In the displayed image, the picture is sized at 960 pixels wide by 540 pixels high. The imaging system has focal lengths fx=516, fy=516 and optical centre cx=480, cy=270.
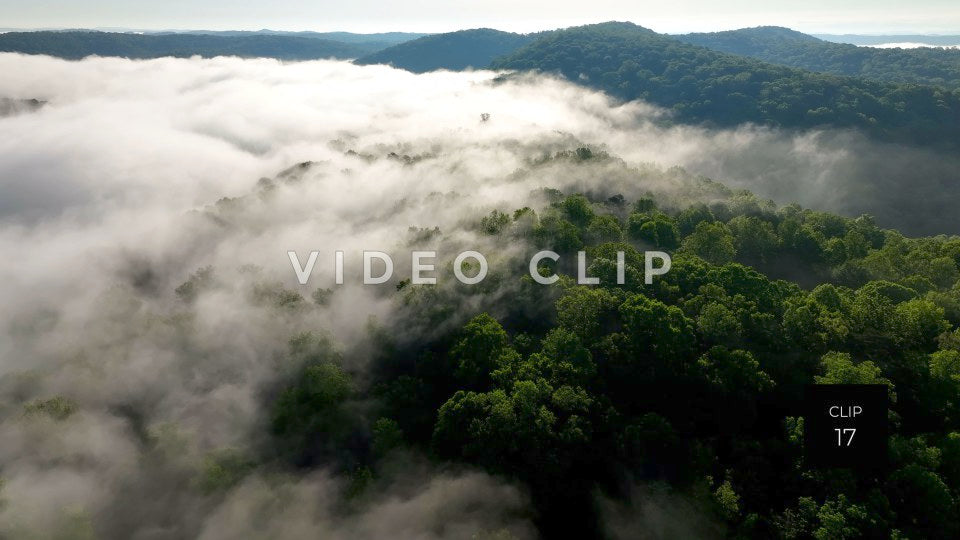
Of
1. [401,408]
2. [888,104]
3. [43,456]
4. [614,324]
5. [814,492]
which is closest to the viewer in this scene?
[814,492]

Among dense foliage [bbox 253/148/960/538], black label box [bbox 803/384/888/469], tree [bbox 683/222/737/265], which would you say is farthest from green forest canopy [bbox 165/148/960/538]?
tree [bbox 683/222/737/265]

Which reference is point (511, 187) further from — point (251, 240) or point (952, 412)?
point (952, 412)

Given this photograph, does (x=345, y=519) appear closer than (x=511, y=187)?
Yes

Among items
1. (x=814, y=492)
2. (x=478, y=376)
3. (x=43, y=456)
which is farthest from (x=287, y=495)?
(x=814, y=492)

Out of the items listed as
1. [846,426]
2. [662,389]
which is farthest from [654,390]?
[846,426]

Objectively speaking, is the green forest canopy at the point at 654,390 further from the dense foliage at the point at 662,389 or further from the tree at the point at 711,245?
the tree at the point at 711,245

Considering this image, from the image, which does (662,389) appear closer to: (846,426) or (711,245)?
(846,426)

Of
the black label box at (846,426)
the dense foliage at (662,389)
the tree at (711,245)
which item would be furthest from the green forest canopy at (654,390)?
the tree at (711,245)
